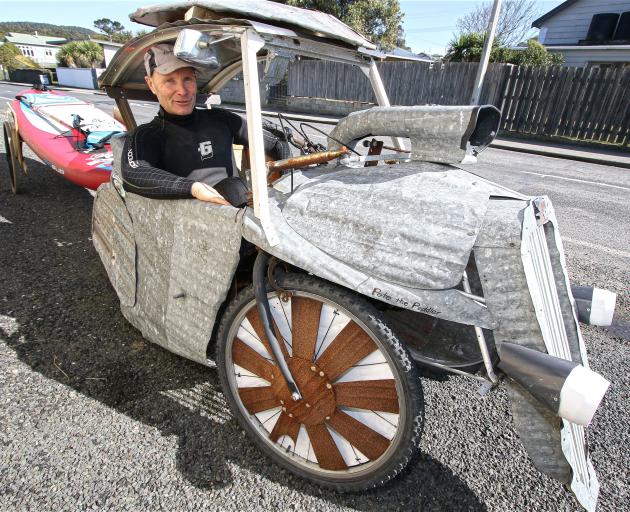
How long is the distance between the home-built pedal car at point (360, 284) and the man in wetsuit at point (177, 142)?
0.13 meters

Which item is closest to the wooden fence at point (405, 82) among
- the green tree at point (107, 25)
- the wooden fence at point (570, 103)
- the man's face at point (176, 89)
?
the wooden fence at point (570, 103)

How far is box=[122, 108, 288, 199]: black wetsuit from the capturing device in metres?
1.96

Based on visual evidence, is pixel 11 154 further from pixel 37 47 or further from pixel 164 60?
pixel 37 47

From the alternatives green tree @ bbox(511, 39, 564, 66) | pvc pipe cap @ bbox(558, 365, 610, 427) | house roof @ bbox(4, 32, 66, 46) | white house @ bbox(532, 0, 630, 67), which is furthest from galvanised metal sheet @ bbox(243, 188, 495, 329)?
house roof @ bbox(4, 32, 66, 46)

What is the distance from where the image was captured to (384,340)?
1.40 m

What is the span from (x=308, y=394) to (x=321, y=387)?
0.07 metres

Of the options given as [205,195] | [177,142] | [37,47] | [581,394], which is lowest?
[581,394]

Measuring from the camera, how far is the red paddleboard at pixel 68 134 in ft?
13.4

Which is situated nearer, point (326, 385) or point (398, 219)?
point (398, 219)

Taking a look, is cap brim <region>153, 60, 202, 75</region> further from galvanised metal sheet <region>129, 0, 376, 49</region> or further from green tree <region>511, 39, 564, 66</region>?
green tree <region>511, 39, 564, 66</region>

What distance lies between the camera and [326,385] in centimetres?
156

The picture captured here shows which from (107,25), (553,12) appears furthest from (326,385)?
(107,25)

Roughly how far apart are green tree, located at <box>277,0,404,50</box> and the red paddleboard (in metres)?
20.2

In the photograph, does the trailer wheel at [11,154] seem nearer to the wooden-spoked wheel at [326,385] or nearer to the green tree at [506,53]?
the wooden-spoked wheel at [326,385]
